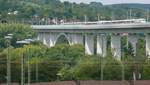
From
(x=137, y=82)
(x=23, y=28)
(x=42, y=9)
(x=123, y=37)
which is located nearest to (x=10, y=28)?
(x=23, y=28)

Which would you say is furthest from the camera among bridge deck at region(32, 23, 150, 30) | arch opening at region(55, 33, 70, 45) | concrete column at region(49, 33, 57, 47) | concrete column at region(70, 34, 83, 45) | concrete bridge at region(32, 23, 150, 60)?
concrete column at region(49, 33, 57, 47)

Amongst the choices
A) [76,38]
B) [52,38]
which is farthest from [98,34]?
[52,38]

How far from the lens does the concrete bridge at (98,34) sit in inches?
1977

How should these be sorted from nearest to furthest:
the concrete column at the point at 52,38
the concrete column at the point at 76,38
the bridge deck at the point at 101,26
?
the bridge deck at the point at 101,26 → the concrete column at the point at 76,38 → the concrete column at the point at 52,38

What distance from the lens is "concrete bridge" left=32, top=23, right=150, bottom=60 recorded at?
50222 millimetres

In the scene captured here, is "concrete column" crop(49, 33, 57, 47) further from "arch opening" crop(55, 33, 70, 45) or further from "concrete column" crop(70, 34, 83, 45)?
"concrete column" crop(70, 34, 83, 45)

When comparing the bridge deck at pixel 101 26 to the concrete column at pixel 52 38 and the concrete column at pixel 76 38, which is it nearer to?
the concrete column at pixel 52 38

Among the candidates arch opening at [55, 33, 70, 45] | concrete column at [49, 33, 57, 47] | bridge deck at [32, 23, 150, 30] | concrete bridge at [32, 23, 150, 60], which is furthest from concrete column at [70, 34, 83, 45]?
concrete column at [49, 33, 57, 47]

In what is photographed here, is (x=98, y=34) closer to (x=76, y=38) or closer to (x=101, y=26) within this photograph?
(x=101, y=26)

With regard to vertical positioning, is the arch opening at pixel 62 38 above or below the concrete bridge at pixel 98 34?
below

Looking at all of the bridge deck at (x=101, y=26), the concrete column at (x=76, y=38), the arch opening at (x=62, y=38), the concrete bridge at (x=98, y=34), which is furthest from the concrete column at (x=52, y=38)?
the concrete column at (x=76, y=38)

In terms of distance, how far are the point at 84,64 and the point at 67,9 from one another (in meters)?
91.1

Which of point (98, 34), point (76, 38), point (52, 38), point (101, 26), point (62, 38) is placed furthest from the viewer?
point (52, 38)

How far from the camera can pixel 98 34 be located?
62656 mm
